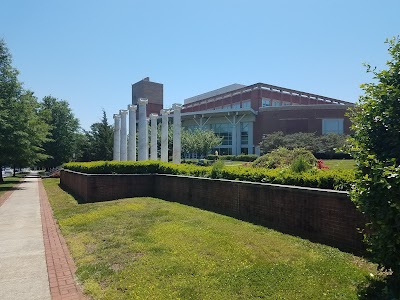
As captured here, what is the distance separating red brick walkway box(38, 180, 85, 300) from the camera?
14.9 ft

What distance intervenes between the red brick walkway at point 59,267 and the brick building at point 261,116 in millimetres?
57046

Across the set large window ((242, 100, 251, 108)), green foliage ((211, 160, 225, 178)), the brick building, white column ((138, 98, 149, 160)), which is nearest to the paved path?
green foliage ((211, 160, 225, 178))

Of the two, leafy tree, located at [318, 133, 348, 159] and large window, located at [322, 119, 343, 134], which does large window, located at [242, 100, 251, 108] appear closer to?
large window, located at [322, 119, 343, 134]

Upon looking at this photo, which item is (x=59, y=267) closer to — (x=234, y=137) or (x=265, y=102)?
(x=234, y=137)

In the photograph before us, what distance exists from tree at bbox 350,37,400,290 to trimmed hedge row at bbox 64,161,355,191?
2.11 ft

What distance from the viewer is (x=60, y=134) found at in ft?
155

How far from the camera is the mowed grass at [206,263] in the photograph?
4.23 m

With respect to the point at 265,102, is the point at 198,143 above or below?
below

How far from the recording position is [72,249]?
662 cm

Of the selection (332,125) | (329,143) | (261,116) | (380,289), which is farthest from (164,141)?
(332,125)

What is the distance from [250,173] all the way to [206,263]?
13.6ft

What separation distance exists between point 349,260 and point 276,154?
10.8 m

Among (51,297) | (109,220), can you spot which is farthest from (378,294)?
(109,220)

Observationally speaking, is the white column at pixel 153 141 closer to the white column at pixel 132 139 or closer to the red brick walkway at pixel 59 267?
the white column at pixel 132 139
